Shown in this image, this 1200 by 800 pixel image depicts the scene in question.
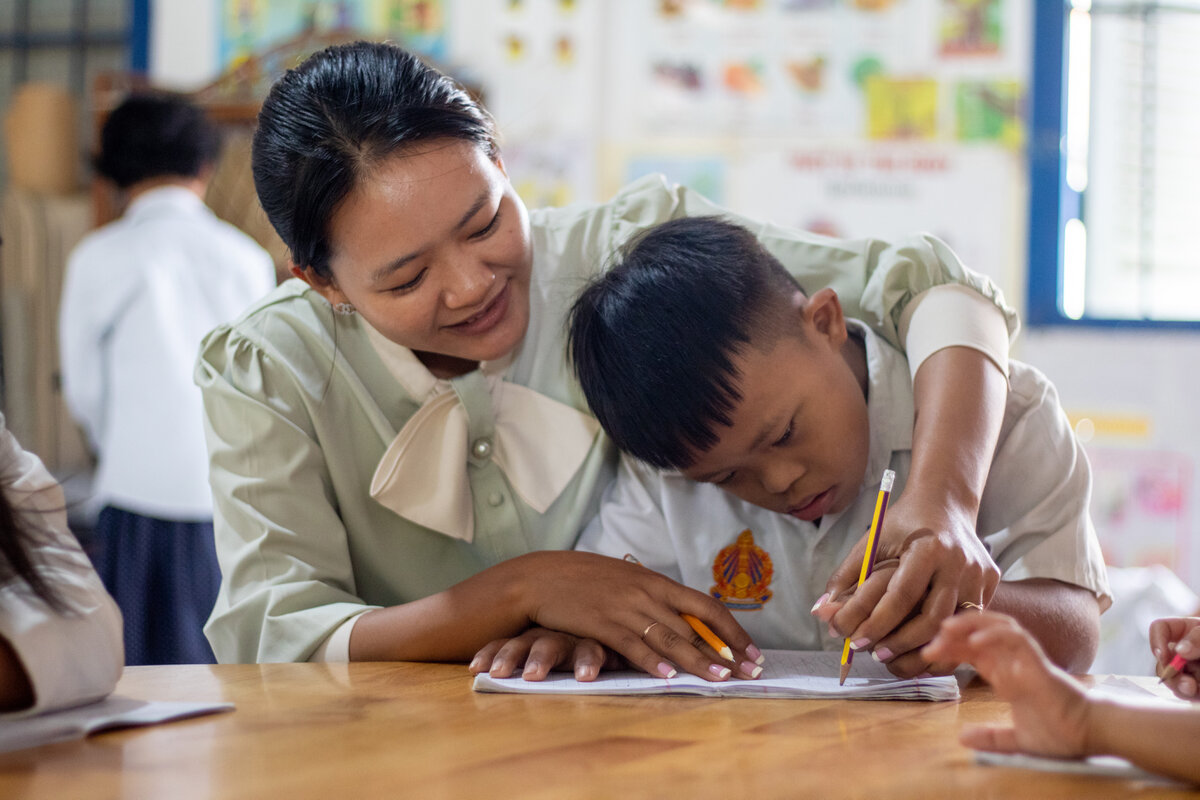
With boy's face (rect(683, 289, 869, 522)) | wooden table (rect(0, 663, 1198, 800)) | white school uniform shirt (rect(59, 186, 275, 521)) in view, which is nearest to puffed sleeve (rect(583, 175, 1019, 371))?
boy's face (rect(683, 289, 869, 522))

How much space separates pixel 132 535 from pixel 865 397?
6.25 feet

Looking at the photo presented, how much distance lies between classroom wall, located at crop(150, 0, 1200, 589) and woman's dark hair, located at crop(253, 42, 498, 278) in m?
2.05

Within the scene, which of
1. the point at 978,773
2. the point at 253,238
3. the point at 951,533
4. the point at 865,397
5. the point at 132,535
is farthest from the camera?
the point at 253,238

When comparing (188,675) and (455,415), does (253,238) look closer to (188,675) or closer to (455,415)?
(455,415)

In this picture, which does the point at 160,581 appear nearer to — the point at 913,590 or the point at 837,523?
the point at 837,523

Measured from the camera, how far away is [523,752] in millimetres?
698

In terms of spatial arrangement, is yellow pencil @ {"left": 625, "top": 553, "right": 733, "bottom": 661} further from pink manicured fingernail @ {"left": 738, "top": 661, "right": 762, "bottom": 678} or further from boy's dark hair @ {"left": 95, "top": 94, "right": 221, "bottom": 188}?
boy's dark hair @ {"left": 95, "top": 94, "right": 221, "bottom": 188}

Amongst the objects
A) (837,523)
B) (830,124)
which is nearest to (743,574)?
(837,523)

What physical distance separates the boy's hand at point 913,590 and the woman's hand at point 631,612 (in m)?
0.10

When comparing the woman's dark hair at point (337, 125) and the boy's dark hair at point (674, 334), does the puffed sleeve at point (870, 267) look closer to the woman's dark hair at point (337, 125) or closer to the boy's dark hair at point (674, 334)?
the boy's dark hair at point (674, 334)

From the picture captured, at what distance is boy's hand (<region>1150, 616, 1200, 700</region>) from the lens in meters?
0.89

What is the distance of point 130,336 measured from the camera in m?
2.59

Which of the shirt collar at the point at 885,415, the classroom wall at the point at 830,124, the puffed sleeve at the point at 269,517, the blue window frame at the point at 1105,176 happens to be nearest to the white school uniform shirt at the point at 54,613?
the puffed sleeve at the point at 269,517

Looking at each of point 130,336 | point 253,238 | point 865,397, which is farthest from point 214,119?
point 865,397
